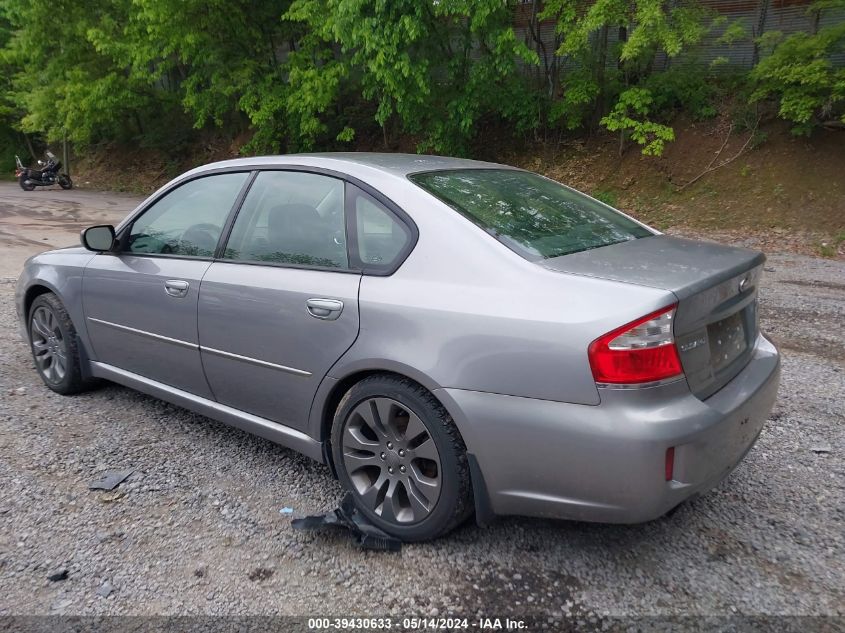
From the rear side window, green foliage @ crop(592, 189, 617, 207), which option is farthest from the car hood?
green foliage @ crop(592, 189, 617, 207)

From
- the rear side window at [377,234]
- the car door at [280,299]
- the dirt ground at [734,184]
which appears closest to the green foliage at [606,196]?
the dirt ground at [734,184]

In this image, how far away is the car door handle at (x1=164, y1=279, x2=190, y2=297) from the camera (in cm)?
346

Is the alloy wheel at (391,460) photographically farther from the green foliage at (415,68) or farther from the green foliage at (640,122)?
the green foliage at (640,122)

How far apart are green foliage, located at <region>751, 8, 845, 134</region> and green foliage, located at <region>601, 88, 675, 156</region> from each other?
1764mm

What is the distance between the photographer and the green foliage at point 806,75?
10.8 m

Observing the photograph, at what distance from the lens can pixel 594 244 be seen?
2900 millimetres

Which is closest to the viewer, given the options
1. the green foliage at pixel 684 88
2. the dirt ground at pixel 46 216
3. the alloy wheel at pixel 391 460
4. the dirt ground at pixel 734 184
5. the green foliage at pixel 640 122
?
the alloy wheel at pixel 391 460

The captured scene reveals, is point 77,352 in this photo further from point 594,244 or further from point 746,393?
→ point 746,393

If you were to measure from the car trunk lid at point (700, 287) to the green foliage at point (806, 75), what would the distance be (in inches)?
390

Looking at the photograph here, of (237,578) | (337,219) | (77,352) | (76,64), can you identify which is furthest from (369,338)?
(76,64)

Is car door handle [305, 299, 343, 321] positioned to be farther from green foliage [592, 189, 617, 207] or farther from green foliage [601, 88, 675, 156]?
green foliage [592, 189, 617, 207]

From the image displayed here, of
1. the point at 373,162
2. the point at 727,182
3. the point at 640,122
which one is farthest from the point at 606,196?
the point at 373,162

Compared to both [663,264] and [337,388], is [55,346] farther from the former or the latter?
[663,264]

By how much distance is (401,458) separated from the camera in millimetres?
2723
